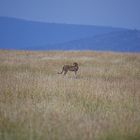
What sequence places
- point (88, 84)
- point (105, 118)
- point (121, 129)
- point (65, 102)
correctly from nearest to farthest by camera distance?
1. point (121, 129)
2. point (105, 118)
3. point (65, 102)
4. point (88, 84)

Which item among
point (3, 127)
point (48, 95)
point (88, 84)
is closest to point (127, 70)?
point (88, 84)

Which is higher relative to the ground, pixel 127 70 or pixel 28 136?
pixel 127 70

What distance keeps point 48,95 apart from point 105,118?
2781mm

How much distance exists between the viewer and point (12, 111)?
6754 mm

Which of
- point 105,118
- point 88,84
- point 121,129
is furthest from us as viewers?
point 88,84

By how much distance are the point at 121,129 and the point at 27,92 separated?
3906 mm

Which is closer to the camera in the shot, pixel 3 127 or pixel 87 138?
pixel 87 138

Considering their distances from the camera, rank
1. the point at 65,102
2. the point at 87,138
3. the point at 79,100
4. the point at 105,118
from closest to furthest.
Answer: the point at 87,138
the point at 105,118
the point at 65,102
the point at 79,100

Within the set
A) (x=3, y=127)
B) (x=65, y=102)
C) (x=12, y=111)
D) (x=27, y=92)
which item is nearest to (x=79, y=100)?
(x=65, y=102)

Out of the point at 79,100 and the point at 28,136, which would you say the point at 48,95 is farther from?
the point at 28,136

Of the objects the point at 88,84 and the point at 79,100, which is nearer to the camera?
the point at 79,100

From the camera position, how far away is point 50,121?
242 inches

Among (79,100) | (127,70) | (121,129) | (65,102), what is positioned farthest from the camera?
(127,70)

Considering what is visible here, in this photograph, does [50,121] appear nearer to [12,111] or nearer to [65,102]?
[12,111]
